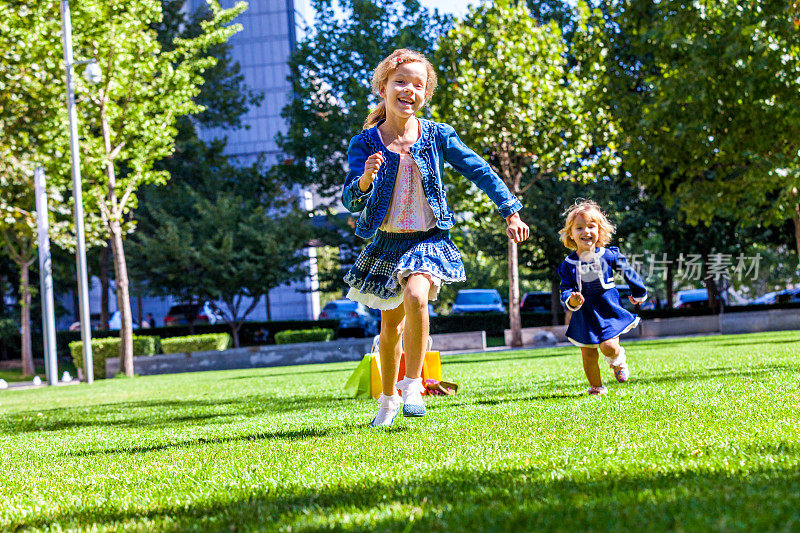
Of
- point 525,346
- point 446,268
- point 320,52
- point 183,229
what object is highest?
point 320,52

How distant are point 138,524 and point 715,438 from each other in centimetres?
225

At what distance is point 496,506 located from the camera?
239 cm

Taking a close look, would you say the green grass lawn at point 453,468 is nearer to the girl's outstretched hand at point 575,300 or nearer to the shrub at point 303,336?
the girl's outstretched hand at point 575,300

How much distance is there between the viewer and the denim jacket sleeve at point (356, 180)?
4.65 meters

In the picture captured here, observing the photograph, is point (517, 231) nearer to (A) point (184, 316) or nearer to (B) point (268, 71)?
(A) point (184, 316)

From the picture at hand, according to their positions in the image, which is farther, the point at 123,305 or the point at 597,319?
the point at 123,305

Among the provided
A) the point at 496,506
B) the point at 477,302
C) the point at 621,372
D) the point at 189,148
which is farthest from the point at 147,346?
the point at 496,506

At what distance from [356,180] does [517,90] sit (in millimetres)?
15341

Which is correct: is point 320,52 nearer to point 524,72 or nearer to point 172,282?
point 172,282

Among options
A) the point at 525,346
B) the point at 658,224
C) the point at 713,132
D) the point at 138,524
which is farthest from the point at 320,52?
the point at 138,524

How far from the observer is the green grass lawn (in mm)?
2270

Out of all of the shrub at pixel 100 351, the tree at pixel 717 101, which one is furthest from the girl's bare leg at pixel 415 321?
the shrub at pixel 100 351

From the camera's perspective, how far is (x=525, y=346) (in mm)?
22859

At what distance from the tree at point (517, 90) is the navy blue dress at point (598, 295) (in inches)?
527
